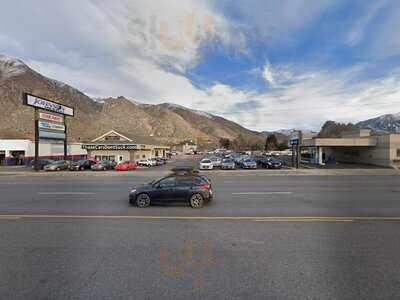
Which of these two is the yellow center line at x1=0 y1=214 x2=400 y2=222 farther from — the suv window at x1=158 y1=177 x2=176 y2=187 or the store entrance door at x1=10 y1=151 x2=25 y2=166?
the store entrance door at x1=10 y1=151 x2=25 y2=166

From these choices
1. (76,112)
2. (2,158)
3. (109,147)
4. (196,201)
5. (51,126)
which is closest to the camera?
(196,201)

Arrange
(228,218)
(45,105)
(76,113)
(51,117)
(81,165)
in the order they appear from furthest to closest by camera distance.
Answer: (76,113) → (51,117) → (81,165) → (45,105) → (228,218)

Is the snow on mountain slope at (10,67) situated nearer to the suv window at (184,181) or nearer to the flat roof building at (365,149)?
the flat roof building at (365,149)

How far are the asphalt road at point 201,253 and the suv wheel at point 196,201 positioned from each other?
0.42m

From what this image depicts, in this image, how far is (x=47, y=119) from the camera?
120 ft

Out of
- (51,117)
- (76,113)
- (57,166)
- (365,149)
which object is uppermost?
(76,113)

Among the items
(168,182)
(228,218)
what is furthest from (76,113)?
(228,218)

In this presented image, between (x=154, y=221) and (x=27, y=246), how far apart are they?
3383mm

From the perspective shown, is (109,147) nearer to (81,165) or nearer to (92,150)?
(92,150)

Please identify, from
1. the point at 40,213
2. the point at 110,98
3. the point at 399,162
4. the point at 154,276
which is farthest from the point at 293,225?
the point at 110,98

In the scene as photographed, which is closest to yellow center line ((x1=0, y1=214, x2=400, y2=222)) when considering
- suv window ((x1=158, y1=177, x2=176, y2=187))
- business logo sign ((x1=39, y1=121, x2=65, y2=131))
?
suv window ((x1=158, y1=177, x2=176, y2=187))

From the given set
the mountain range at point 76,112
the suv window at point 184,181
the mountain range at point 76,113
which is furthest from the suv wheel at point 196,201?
the mountain range at point 76,113

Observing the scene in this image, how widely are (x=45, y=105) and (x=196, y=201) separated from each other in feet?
111

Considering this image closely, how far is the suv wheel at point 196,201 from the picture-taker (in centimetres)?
1056
